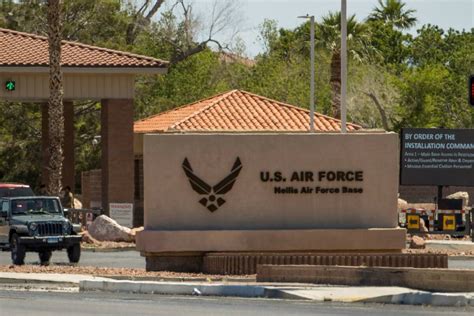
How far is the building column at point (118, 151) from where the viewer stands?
163ft

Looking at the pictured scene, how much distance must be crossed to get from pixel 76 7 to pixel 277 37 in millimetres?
34693

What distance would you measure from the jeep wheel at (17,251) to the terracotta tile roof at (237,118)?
61.4 feet

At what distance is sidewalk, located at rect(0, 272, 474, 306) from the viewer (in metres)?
22.4

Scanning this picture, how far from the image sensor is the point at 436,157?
53.2 m

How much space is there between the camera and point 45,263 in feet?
117

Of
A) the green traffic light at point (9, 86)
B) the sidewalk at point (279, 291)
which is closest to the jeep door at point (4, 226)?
the sidewalk at point (279, 291)

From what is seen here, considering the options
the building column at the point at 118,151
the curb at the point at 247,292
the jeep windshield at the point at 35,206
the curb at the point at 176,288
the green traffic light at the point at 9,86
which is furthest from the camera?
the building column at the point at 118,151

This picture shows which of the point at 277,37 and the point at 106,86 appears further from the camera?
the point at 277,37

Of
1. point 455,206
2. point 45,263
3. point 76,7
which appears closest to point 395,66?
point 76,7

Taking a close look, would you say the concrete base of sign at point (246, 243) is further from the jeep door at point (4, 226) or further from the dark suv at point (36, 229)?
the jeep door at point (4, 226)

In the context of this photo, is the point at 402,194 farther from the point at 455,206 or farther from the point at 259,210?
the point at 259,210

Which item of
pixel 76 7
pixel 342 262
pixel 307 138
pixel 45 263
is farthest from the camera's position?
pixel 76 7

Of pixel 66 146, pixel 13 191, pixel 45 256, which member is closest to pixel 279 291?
pixel 45 256

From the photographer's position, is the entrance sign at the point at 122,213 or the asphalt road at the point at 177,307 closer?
the asphalt road at the point at 177,307
